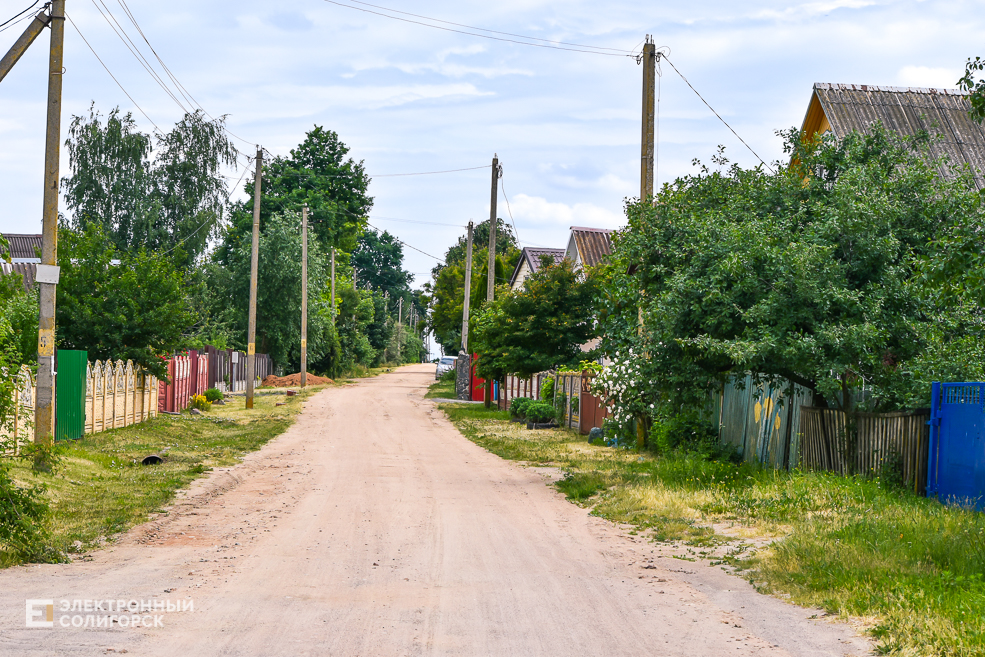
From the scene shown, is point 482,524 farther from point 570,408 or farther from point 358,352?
point 358,352

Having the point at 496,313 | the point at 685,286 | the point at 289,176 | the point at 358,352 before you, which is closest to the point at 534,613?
the point at 685,286

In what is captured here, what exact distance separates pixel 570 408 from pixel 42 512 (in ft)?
61.0

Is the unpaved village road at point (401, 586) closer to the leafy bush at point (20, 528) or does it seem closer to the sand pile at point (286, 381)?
the leafy bush at point (20, 528)

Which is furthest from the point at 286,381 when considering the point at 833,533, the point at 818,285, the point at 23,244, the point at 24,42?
the point at 833,533

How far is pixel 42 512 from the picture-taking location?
8711mm

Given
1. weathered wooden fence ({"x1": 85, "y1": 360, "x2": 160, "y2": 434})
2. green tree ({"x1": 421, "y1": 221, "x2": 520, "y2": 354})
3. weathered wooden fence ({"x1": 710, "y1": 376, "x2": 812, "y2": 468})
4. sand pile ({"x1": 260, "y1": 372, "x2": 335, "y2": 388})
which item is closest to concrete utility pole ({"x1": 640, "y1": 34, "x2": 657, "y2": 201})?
weathered wooden fence ({"x1": 710, "y1": 376, "x2": 812, "y2": 468})

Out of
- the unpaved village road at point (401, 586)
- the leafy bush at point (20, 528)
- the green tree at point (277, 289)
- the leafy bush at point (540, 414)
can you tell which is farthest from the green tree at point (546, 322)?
the green tree at point (277, 289)

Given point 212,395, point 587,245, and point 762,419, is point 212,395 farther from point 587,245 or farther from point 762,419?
point 762,419

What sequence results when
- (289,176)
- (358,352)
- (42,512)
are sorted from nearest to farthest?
(42,512), (289,176), (358,352)

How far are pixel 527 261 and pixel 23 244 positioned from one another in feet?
83.9

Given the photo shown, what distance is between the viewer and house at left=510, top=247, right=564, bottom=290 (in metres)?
50.4

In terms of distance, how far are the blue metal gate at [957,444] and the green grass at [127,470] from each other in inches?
381

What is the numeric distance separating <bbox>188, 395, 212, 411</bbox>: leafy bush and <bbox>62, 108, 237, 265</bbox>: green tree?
67.0 ft

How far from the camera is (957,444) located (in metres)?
11.4
